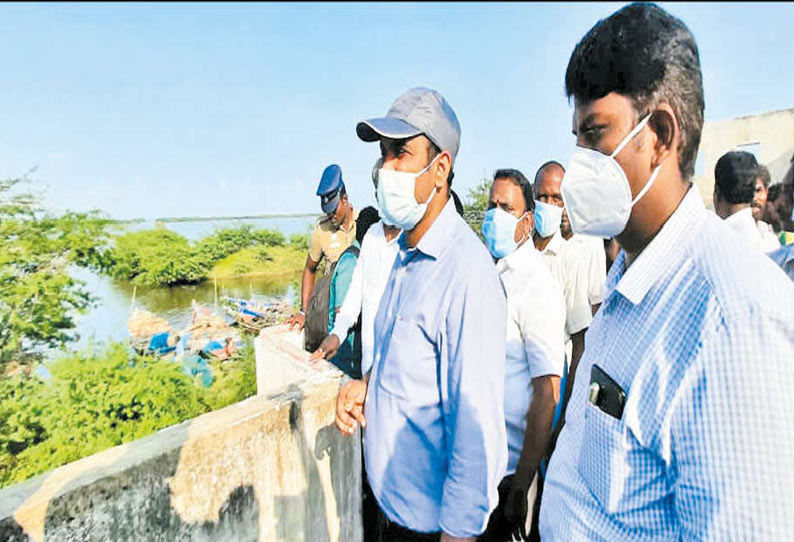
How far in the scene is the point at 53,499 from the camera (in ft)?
4.45

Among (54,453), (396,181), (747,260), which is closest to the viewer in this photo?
(747,260)

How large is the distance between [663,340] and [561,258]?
2.27 meters

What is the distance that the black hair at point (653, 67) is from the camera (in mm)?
898

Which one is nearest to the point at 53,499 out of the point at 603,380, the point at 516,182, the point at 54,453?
the point at 603,380

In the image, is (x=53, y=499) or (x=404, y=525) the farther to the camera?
(x=404, y=525)

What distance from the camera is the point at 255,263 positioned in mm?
20016

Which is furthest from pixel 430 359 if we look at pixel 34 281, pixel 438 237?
pixel 34 281

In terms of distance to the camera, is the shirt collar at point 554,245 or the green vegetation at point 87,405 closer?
the shirt collar at point 554,245

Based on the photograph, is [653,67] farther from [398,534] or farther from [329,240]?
[329,240]

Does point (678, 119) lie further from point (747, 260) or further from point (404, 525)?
point (404, 525)

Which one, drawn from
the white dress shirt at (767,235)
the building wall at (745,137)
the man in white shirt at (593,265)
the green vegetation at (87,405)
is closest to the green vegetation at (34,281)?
the green vegetation at (87,405)

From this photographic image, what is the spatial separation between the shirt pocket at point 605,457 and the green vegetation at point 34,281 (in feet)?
20.9

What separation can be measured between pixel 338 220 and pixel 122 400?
3.03 meters

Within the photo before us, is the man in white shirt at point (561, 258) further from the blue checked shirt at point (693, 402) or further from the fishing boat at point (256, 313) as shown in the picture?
the fishing boat at point (256, 313)
